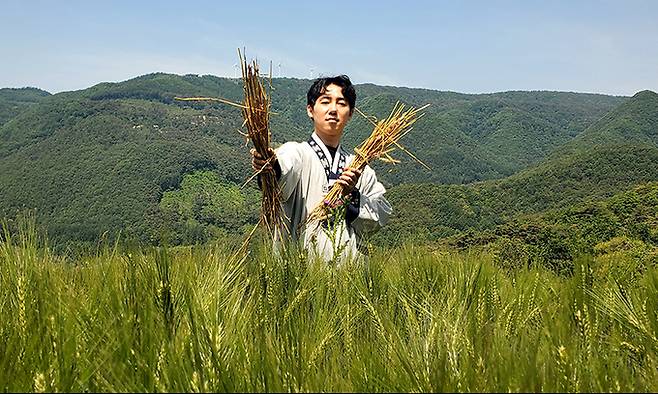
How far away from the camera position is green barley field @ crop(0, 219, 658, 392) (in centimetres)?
79

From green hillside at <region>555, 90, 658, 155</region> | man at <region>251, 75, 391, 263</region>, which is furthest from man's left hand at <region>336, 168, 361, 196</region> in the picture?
green hillside at <region>555, 90, 658, 155</region>

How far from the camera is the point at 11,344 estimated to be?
89 cm

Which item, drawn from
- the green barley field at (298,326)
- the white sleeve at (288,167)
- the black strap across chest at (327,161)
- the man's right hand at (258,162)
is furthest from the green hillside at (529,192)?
the green barley field at (298,326)

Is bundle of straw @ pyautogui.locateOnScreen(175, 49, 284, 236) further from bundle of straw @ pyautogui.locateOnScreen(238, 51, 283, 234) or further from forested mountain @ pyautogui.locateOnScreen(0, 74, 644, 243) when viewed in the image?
forested mountain @ pyautogui.locateOnScreen(0, 74, 644, 243)

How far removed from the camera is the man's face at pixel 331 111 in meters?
2.66

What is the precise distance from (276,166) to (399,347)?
4.93ft

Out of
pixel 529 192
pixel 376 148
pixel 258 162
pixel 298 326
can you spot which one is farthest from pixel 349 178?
pixel 529 192

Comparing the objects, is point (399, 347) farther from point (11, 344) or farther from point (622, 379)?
point (11, 344)

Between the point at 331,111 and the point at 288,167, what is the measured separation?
407 mm

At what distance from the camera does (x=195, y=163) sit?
9744cm

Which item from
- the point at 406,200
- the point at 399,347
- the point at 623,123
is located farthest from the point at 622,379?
the point at 623,123

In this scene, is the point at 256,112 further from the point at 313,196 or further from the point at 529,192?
the point at 529,192

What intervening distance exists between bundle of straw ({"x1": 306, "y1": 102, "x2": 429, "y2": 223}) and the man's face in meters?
0.18

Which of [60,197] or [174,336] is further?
[60,197]
